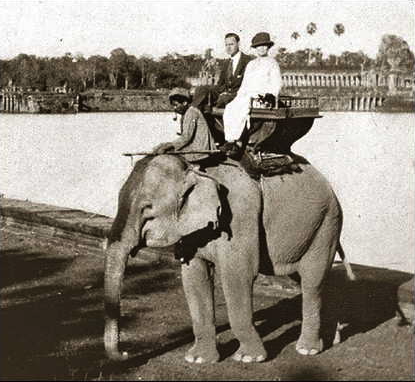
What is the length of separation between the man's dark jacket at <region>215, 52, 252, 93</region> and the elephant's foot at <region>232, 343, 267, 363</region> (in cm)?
244

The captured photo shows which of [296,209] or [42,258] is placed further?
[42,258]

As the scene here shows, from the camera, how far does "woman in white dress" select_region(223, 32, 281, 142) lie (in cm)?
725

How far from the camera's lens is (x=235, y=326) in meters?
7.12

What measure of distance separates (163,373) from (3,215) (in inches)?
332

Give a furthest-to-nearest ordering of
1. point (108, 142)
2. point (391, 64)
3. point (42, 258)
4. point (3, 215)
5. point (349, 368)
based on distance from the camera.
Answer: point (391, 64), point (108, 142), point (3, 215), point (42, 258), point (349, 368)

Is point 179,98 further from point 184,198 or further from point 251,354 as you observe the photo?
point 251,354

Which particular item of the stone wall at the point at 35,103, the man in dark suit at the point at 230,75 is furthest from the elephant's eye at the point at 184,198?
the stone wall at the point at 35,103

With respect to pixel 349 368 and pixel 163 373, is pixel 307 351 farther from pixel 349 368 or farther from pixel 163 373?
pixel 163 373

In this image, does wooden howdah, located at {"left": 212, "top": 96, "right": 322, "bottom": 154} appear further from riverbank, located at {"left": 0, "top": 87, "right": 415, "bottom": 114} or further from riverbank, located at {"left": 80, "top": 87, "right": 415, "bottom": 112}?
riverbank, located at {"left": 80, "top": 87, "right": 415, "bottom": 112}

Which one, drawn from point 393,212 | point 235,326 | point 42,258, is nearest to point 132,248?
point 235,326

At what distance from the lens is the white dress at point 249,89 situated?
7.24 metres

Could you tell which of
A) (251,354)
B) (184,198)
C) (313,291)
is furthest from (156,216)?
(313,291)

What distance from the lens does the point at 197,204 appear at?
6.76 metres

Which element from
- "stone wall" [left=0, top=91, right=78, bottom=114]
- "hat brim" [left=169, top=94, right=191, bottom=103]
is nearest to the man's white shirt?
"hat brim" [left=169, top=94, right=191, bottom=103]
